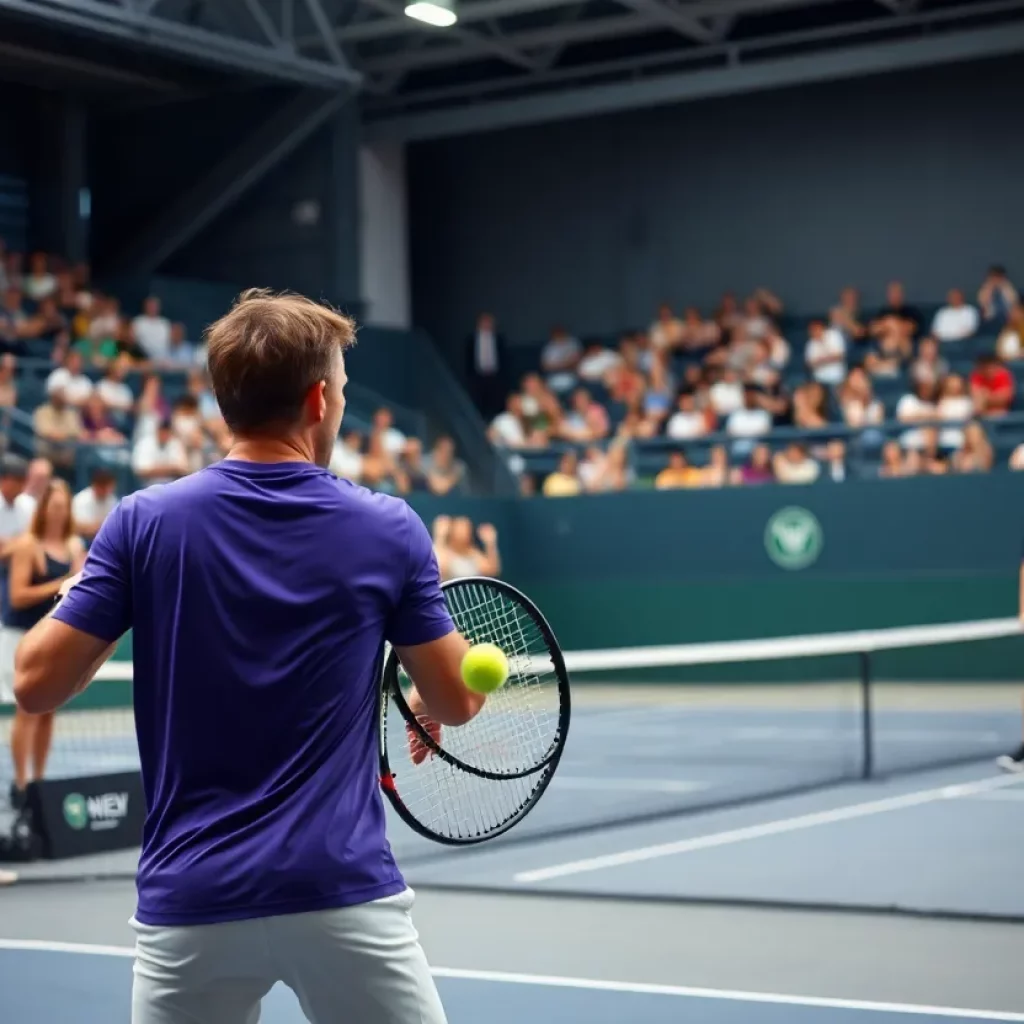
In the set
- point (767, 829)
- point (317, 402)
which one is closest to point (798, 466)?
point (767, 829)

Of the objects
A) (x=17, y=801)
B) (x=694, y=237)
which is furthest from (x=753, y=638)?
(x=17, y=801)

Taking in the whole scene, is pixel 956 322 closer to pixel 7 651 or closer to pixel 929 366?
pixel 929 366

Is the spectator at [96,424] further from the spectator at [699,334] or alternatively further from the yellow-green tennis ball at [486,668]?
the yellow-green tennis ball at [486,668]

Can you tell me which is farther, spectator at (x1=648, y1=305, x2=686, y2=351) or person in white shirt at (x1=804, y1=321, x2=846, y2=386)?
spectator at (x1=648, y1=305, x2=686, y2=351)

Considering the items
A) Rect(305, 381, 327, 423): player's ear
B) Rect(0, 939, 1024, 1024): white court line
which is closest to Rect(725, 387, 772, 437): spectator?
→ Rect(0, 939, 1024, 1024): white court line

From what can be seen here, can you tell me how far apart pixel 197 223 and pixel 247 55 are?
3.68m

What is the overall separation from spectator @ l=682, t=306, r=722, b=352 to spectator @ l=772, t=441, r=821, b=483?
3.26 m

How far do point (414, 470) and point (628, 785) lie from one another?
8.76 m

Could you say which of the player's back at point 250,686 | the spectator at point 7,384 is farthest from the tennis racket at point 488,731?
the spectator at point 7,384

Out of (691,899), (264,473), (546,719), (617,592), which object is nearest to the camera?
(264,473)

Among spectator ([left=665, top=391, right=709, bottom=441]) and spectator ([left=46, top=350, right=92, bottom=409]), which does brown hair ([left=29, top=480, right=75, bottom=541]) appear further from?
spectator ([left=665, top=391, right=709, bottom=441])

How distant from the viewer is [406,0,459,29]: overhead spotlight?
1739 centimetres

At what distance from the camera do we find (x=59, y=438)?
15.5 m

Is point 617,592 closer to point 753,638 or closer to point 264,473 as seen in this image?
point 753,638
